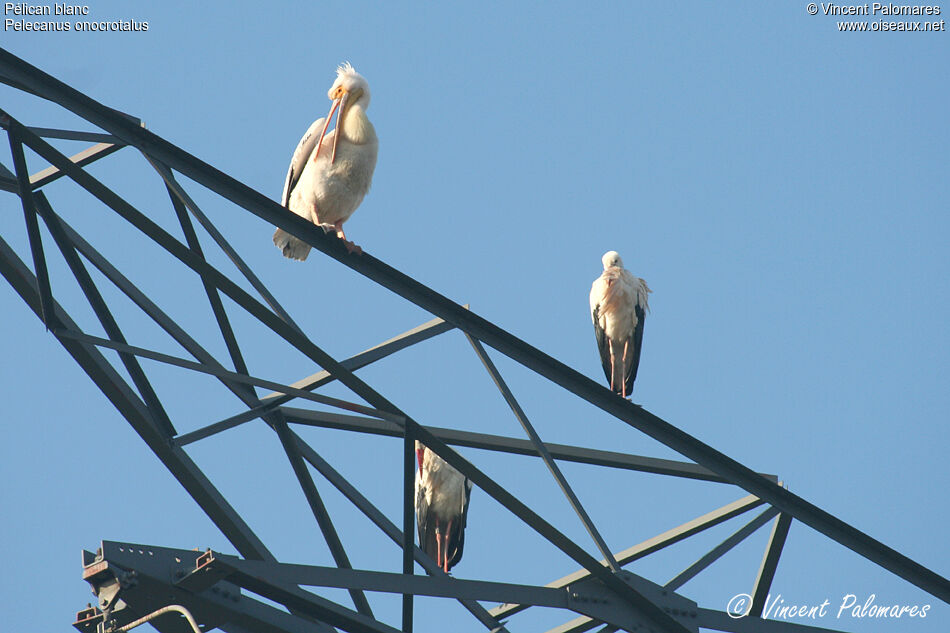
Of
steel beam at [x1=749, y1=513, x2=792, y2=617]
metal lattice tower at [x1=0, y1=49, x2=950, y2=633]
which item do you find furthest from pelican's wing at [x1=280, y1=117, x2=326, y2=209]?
steel beam at [x1=749, y1=513, x2=792, y2=617]

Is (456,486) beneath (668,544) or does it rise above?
above

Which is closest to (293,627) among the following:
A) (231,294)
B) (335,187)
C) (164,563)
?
(164,563)

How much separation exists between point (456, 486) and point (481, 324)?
7873mm

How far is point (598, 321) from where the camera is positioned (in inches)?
625

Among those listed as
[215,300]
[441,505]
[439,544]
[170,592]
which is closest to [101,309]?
[215,300]

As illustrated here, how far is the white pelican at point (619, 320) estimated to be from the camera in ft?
51.5

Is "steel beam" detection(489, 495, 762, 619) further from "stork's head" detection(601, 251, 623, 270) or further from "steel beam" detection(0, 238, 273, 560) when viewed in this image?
"stork's head" detection(601, 251, 623, 270)

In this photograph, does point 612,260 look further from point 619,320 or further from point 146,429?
point 146,429

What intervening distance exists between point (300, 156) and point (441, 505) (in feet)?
19.7

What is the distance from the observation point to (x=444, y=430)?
364 inches

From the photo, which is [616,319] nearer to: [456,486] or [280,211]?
[456,486]

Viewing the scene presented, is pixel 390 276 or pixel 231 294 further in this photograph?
pixel 390 276

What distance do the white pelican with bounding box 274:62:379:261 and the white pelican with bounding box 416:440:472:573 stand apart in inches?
214

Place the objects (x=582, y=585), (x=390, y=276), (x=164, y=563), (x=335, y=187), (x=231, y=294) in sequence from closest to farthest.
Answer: (x=164, y=563) → (x=231, y=294) → (x=390, y=276) → (x=582, y=585) → (x=335, y=187)
